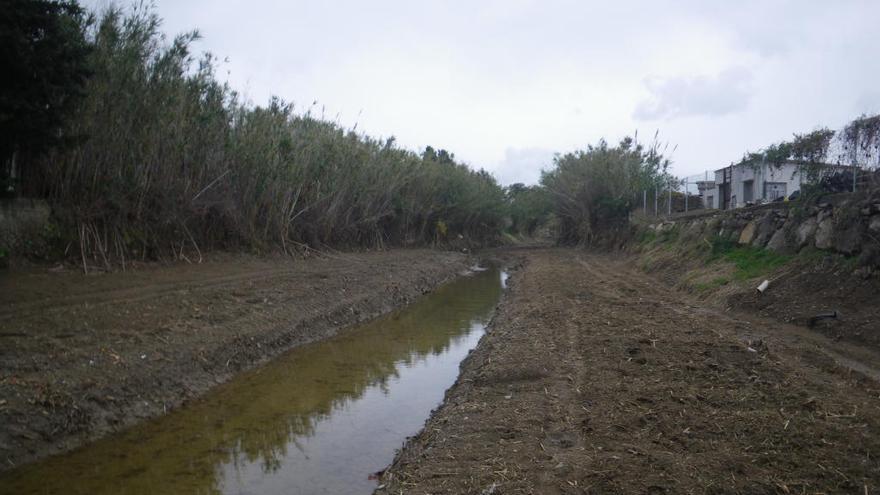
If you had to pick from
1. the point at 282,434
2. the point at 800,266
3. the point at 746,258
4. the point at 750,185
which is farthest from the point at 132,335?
the point at 750,185

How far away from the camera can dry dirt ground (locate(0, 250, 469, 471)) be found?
6.87 metres

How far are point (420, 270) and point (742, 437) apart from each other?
802 inches

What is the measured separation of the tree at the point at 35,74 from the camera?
9.98 meters

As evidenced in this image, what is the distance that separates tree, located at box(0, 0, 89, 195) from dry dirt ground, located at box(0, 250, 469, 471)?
8.33 ft

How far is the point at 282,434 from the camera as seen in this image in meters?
7.51

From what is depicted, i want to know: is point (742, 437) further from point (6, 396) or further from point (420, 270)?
point (420, 270)

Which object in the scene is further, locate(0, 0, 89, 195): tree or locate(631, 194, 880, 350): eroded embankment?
locate(631, 194, 880, 350): eroded embankment

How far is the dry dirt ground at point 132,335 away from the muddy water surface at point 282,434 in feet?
1.09

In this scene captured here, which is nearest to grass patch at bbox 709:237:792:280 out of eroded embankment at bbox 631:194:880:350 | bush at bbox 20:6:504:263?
eroded embankment at bbox 631:194:880:350

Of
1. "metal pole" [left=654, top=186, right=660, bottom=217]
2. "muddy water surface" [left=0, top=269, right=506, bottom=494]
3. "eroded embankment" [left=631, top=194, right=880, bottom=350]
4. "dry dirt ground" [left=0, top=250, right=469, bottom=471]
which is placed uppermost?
"metal pole" [left=654, top=186, right=660, bottom=217]

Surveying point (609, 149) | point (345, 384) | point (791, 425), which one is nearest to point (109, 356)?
point (345, 384)

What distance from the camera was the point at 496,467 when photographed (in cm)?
529

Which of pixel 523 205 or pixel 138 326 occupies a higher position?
pixel 523 205

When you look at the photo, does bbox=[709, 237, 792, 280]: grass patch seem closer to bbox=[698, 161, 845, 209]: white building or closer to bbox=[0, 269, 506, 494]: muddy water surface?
bbox=[698, 161, 845, 209]: white building
